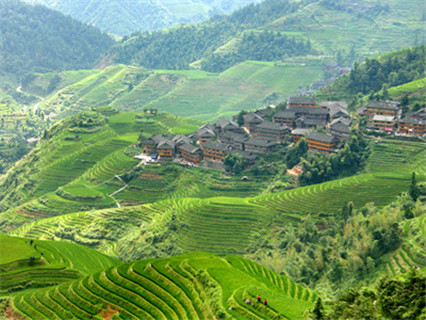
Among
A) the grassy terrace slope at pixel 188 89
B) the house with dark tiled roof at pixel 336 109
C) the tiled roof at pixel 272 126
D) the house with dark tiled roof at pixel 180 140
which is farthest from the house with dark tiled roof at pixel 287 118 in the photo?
the grassy terrace slope at pixel 188 89

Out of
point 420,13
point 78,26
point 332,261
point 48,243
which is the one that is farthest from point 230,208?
point 78,26

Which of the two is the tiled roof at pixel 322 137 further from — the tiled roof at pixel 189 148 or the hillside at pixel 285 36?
the hillside at pixel 285 36

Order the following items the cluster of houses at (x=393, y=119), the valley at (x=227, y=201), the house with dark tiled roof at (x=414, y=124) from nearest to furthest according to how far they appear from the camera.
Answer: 1. the valley at (x=227, y=201)
2. the house with dark tiled roof at (x=414, y=124)
3. the cluster of houses at (x=393, y=119)

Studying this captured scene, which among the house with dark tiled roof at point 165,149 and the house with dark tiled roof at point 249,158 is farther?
the house with dark tiled roof at point 165,149

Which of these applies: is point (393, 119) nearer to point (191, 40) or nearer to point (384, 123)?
point (384, 123)

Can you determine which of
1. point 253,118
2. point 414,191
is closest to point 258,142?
point 253,118

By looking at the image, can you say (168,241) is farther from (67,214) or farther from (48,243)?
(67,214)
